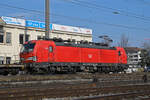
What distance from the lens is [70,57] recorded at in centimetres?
2884

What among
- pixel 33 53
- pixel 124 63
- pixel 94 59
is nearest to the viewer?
pixel 33 53

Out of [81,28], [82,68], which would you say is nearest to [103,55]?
[82,68]

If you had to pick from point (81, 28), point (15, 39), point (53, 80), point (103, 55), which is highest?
point (81, 28)

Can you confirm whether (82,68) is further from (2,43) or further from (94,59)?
(2,43)

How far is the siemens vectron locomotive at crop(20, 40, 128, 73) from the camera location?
2562 centimetres

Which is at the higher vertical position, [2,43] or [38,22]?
[38,22]

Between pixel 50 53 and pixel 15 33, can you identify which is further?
pixel 15 33

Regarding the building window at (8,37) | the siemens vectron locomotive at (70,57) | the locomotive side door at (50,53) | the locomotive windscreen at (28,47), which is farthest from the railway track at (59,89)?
the building window at (8,37)

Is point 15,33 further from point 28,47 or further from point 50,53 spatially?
point 50,53

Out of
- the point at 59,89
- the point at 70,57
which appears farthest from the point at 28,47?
the point at 59,89

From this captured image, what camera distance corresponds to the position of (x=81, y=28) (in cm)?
5319

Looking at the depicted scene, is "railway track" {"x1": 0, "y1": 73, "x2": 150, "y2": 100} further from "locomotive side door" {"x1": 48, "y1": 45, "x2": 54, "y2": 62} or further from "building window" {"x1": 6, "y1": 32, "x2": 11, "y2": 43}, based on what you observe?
"building window" {"x1": 6, "y1": 32, "x2": 11, "y2": 43}

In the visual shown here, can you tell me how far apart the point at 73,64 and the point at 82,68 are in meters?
1.73

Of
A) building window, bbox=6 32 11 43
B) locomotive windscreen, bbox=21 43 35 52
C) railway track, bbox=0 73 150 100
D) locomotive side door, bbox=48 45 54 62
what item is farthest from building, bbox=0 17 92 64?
railway track, bbox=0 73 150 100
